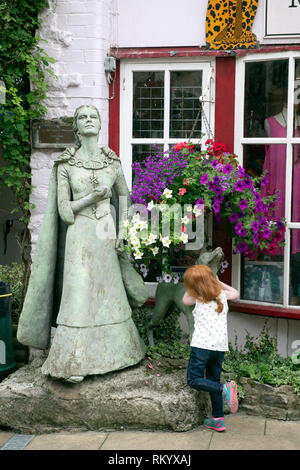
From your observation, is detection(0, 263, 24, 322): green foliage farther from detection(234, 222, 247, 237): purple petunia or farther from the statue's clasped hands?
detection(234, 222, 247, 237): purple petunia

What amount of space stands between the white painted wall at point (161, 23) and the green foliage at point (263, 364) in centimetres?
247

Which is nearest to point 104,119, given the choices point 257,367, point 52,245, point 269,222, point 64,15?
point 64,15

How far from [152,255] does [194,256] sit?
39cm

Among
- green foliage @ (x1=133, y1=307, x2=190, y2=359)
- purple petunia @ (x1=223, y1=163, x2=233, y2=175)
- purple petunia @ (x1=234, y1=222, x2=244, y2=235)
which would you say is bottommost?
green foliage @ (x1=133, y1=307, x2=190, y2=359)

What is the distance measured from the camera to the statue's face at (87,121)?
468cm

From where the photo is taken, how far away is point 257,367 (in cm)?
488

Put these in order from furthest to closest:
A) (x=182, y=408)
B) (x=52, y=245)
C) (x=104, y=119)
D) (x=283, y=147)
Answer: (x=104, y=119), (x=283, y=147), (x=52, y=245), (x=182, y=408)

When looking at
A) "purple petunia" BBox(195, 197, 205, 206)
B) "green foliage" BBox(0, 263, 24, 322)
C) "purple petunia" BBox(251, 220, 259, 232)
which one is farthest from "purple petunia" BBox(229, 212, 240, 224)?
"green foliage" BBox(0, 263, 24, 322)

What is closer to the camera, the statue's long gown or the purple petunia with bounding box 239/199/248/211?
the statue's long gown

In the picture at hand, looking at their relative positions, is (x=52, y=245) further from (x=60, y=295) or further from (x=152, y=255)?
(x=152, y=255)

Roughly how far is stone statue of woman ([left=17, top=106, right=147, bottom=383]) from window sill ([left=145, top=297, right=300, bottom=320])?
0.89 metres

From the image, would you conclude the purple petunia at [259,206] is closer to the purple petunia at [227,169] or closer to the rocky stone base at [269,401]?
the purple petunia at [227,169]

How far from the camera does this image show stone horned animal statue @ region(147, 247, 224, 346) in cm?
481

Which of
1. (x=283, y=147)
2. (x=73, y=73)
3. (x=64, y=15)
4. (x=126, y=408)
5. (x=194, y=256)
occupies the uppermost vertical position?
(x=64, y=15)
